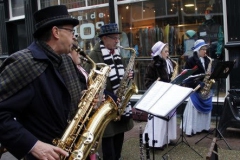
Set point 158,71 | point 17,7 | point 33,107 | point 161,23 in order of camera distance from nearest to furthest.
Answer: point 33,107, point 158,71, point 161,23, point 17,7

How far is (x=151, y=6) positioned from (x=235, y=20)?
8.44 ft

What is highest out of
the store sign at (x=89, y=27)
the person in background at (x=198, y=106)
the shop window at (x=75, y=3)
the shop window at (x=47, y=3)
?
the shop window at (x=47, y=3)

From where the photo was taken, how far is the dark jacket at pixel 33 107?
217 cm

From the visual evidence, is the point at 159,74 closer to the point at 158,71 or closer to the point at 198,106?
the point at 158,71

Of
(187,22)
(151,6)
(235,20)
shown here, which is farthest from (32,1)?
(235,20)

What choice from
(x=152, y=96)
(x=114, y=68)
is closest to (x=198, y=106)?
(x=114, y=68)

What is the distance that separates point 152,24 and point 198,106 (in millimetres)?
3237

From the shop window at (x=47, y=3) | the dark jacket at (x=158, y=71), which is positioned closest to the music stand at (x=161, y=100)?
the dark jacket at (x=158, y=71)

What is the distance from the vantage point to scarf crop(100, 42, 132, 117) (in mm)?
4609

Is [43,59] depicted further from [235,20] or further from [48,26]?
[235,20]

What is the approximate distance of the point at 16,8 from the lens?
40.0 ft

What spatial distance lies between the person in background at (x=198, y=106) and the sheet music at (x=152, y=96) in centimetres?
293

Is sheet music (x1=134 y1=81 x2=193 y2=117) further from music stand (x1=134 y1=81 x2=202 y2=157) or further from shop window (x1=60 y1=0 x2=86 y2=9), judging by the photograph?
shop window (x1=60 y1=0 x2=86 y2=9)

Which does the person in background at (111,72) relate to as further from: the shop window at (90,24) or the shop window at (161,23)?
the shop window at (90,24)
